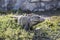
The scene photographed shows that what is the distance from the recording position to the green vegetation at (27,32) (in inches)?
295

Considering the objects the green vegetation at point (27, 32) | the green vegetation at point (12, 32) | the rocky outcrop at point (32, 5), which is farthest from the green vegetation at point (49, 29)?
the rocky outcrop at point (32, 5)

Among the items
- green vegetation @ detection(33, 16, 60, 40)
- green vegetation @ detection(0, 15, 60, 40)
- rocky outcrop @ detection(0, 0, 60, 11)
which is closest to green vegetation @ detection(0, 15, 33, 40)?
green vegetation @ detection(0, 15, 60, 40)

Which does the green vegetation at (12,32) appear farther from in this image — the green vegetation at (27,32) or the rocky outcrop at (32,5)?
the rocky outcrop at (32,5)

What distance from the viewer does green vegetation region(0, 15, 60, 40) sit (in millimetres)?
7496

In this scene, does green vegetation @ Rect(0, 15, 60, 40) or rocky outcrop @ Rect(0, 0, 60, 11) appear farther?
rocky outcrop @ Rect(0, 0, 60, 11)

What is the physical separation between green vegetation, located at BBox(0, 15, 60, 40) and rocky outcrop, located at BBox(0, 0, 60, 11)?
389cm

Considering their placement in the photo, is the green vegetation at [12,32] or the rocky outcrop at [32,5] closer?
the green vegetation at [12,32]

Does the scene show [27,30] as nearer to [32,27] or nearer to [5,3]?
[32,27]

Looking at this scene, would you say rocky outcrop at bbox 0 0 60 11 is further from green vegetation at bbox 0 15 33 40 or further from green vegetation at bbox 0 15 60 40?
green vegetation at bbox 0 15 33 40

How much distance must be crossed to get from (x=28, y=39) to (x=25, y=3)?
5319 millimetres

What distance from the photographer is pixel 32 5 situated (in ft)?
40.5

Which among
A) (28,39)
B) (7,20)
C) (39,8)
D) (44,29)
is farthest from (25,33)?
(39,8)

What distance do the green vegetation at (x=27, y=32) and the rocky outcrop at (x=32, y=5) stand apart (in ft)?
12.8

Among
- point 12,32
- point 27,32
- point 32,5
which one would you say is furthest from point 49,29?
point 32,5
